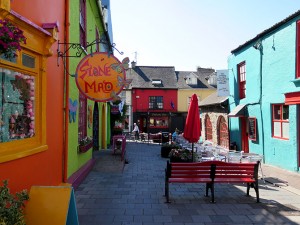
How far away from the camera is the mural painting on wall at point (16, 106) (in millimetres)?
4379

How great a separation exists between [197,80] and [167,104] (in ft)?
16.9

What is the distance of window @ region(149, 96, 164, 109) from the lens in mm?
36969

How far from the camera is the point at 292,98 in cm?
985

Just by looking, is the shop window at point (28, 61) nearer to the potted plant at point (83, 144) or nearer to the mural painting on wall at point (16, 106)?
the mural painting on wall at point (16, 106)

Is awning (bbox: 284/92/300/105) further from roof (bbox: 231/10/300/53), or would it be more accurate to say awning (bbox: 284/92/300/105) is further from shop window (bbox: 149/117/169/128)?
shop window (bbox: 149/117/169/128)

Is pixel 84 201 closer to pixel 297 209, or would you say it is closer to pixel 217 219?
pixel 217 219

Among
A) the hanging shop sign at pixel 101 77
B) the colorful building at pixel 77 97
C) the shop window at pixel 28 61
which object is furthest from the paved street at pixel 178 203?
the shop window at pixel 28 61

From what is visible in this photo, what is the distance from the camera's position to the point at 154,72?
128 feet

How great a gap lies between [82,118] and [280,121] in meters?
7.42

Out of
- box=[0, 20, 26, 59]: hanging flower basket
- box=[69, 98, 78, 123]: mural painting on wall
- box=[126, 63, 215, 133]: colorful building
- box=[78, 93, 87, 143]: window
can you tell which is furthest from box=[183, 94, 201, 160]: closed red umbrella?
box=[126, 63, 215, 133]: colorful building

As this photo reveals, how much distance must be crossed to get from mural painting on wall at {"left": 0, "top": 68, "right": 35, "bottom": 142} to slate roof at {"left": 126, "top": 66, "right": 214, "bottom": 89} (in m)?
31.7

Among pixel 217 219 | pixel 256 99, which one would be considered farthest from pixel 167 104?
pixel 217 219

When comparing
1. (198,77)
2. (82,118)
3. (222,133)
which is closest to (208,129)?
(222,133)

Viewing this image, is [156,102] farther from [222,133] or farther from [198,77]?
[222,133]
